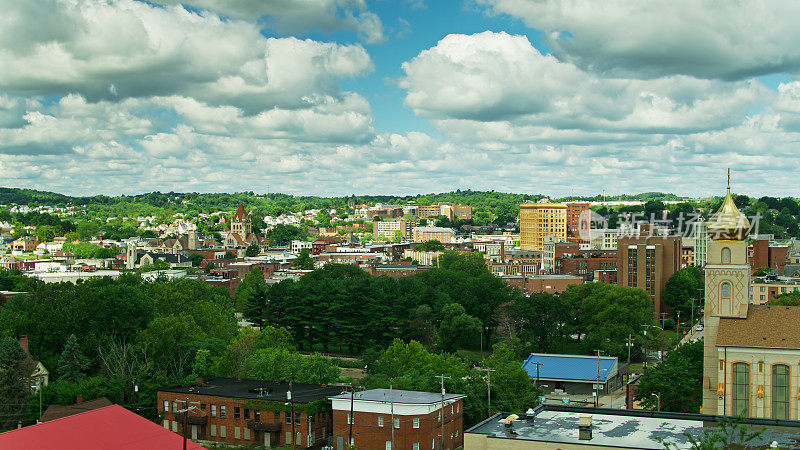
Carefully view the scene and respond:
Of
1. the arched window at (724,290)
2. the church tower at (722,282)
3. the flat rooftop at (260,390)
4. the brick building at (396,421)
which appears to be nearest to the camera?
the church tower at (722,282)

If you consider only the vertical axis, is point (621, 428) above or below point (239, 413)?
above

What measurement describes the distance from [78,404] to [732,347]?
4024cm

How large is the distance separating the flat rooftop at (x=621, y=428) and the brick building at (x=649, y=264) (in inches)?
3135

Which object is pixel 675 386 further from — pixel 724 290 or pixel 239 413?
pixel 239 413

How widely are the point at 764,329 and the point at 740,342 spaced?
144cm

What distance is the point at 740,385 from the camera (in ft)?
138

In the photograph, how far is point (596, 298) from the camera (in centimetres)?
8794

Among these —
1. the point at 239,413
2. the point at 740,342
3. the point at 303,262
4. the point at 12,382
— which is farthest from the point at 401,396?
the point at 303,262

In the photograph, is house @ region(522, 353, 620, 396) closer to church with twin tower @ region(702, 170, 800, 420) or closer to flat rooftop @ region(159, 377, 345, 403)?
flat rooftop @ region(159, 377, 345, 403)

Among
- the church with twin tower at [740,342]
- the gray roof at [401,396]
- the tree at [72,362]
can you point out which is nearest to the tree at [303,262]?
the tree at [72,362]

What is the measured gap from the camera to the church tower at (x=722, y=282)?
43781 mm

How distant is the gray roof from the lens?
47438 mm

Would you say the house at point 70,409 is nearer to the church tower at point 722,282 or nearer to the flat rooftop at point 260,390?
the flat rooftop at point 260,390

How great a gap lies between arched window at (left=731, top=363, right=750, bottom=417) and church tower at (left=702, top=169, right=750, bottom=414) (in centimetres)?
107
